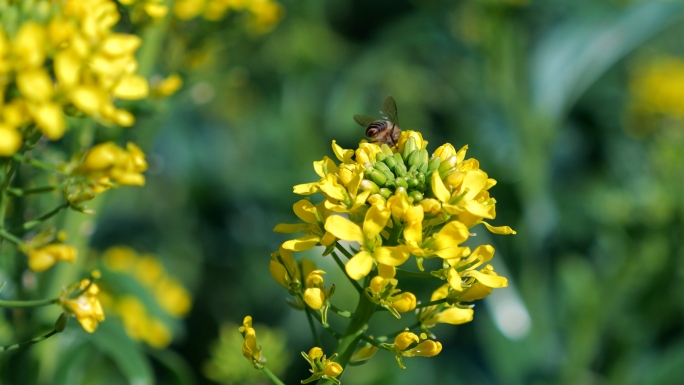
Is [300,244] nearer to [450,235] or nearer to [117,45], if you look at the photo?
[450,235]

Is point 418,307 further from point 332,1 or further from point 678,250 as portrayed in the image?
point 332,1

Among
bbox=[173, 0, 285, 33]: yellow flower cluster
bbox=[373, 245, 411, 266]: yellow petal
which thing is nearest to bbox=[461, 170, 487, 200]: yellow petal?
bbox=[373, 245, 411, 266]: yellow petal

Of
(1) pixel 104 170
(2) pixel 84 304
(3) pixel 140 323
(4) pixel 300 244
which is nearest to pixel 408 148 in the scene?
(4) pixel 300 244

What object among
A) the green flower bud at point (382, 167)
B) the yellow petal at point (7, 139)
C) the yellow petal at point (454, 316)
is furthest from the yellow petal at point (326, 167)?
the yellow petal at point (7, 139)

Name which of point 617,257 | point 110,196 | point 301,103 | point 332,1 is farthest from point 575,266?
point 332,1

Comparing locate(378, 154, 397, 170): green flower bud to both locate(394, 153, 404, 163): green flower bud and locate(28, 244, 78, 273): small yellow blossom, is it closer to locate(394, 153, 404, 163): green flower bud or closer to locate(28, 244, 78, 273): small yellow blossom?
locate(394, 153, 404, 163): green flower bud

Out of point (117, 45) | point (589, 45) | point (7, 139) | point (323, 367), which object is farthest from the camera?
point (589, 45)

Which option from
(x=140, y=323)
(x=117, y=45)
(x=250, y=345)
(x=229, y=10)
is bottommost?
(x=140, y=323)
